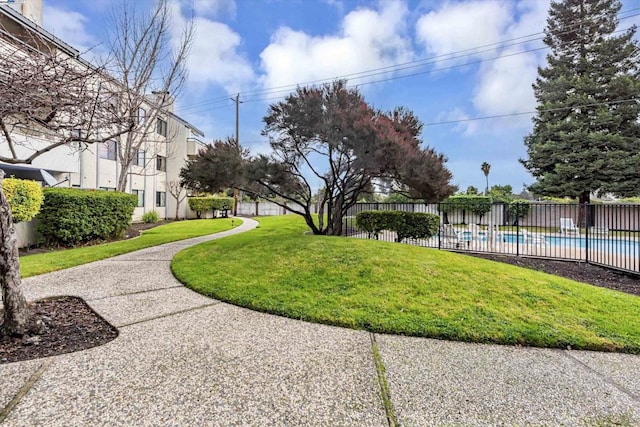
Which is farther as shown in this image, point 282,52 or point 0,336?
point 282,52

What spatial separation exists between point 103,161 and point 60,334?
17.5 metres

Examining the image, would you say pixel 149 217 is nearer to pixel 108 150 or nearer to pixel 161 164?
pixel 108 150

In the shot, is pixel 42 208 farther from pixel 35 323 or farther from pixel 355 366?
pixel 355 366

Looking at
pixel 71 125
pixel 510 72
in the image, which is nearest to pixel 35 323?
pixel 71 125

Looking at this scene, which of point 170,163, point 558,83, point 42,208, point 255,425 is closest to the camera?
point 255,425

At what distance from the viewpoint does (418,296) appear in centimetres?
456

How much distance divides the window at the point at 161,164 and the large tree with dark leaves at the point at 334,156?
14153 millimetres

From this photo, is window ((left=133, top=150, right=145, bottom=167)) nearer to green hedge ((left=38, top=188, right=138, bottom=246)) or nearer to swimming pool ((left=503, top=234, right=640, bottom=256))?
green hedge ((left=38, top=188, right=138, bottom=246))

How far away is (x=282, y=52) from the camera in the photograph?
14.5 m

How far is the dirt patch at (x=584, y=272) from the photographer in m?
6.86

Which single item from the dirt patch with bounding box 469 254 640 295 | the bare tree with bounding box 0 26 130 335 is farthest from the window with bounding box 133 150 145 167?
the dirt patch with bounding box 469 254 640 295

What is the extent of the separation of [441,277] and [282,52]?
1335 centimetres

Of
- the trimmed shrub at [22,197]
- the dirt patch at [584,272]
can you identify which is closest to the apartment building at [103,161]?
the trimmed shrub at [22,197]

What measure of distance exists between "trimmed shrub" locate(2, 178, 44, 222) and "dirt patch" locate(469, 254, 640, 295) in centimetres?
1388
